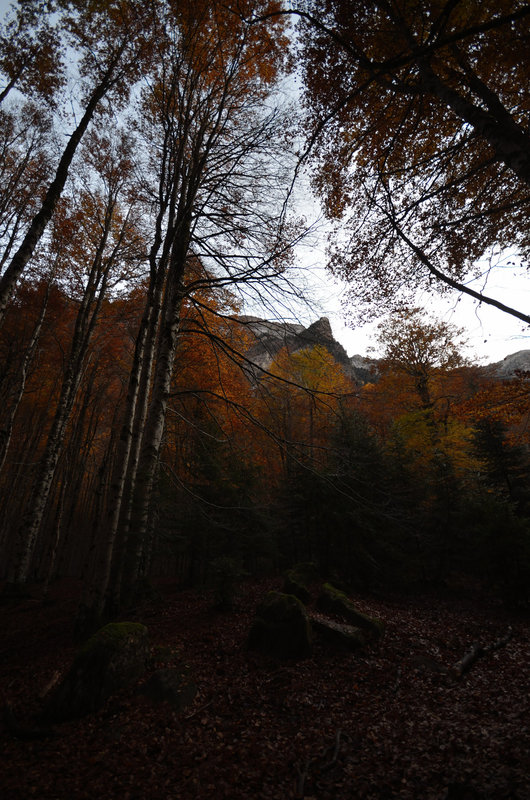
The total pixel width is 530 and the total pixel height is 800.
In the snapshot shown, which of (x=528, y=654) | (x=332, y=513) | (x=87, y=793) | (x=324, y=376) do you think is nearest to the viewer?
(x=87, y=793)

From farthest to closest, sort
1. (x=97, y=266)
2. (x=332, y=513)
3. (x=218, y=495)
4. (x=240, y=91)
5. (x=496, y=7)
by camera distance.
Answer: (x=332, y=513), (x=97, y=266), (x=218, y=495), (x=240, y=91), (x=496, y=7)

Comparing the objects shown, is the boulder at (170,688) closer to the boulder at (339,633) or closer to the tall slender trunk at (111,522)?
the tall slender trunk at (111,522)

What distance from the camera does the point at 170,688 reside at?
4121 millimetres

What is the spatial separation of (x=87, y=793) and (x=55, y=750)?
0.84 meters

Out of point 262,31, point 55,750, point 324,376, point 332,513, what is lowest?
point 55,750

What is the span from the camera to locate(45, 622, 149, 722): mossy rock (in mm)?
3729

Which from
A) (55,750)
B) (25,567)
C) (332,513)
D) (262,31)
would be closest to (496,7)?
(262,31)

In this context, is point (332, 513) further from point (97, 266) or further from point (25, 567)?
point (97, 266)

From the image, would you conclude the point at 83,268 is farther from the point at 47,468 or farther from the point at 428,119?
the point at 428,119

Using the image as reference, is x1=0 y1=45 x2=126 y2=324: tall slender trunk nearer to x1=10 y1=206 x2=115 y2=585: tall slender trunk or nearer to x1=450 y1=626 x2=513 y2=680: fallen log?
x1=10 y1=206 x2=115 y2=585: tall slender trunk

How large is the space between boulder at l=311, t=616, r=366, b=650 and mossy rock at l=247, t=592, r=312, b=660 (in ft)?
1.49

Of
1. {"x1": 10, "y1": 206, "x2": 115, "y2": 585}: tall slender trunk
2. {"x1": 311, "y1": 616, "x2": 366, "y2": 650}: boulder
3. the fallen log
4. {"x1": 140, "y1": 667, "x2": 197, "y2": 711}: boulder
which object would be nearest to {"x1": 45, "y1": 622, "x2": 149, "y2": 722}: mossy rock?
{"x1": 140, "y1": 667, "x2": 197, "y2": 711}: boulder

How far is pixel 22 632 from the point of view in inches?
248

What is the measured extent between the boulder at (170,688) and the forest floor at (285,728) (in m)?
0.10
